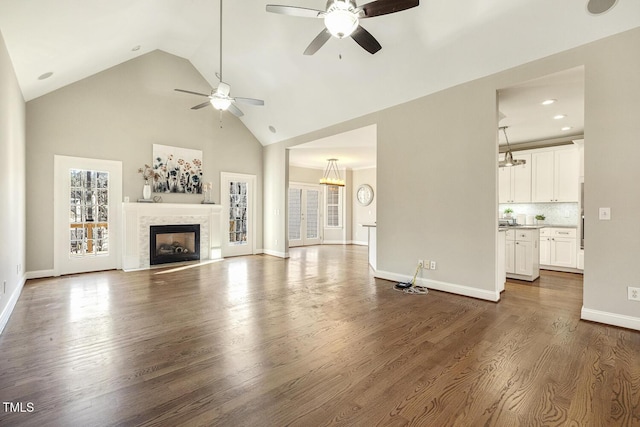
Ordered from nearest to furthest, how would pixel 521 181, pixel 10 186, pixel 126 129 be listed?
pixel 10 186
pixel 126 129
pixel 521 181

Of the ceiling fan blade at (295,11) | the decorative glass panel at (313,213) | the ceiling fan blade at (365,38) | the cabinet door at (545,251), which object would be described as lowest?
the cabinet door at (545,251)

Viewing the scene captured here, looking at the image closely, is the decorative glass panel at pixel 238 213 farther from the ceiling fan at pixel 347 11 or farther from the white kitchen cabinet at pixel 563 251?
the white kitchen cabinet at pixel 563 251

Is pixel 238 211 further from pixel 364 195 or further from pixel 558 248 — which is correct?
pixel 558 248

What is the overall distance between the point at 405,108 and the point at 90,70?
17.8 ft

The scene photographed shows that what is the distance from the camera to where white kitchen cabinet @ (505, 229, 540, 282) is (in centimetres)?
498

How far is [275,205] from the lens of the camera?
311 inches

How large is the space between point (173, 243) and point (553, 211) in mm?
8383

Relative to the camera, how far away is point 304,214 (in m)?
10.3

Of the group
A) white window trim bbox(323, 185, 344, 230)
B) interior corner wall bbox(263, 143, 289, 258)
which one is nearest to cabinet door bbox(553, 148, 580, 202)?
interior corner wall bbox(263, 143, 289, 258)

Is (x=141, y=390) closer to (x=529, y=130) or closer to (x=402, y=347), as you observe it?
(x=402, y=347)

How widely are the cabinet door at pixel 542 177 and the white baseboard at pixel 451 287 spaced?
369 centimetres

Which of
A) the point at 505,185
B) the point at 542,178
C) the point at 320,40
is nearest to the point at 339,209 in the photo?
the point at 505,185

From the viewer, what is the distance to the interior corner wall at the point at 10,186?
3.06 m

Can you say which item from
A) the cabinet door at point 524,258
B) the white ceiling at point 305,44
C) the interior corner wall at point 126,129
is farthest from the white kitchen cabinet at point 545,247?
the interior corner wall at point 126,129
